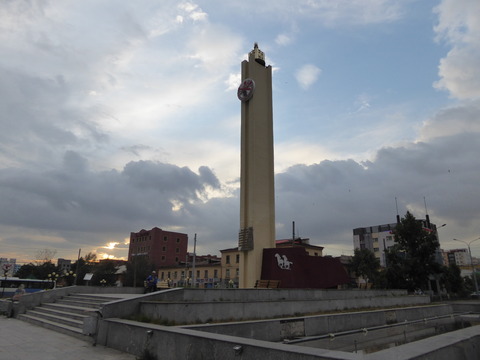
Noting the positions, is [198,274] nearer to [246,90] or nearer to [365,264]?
[365,264]

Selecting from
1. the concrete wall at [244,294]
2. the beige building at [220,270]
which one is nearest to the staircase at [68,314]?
the concrete wall at [244,294]

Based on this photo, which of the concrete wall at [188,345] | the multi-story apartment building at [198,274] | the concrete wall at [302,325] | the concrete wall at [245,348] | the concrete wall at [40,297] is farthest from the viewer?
the multi-story apartment building at [198,274]

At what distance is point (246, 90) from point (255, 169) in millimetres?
6577

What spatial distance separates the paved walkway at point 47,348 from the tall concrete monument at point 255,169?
14154 mm

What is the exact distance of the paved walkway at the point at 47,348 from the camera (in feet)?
26.4

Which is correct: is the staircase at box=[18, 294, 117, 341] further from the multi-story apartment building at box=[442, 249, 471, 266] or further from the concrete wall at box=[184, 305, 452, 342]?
the multi-story apartment building at box=[442, 249, 471, 266]

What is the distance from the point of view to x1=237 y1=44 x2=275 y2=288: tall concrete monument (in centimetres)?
2414

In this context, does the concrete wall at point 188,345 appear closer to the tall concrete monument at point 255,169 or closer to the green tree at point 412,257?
the tall concrete monument at point 255,169

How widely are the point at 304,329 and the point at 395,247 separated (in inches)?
1322

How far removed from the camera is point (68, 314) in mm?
13445

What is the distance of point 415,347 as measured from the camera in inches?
208

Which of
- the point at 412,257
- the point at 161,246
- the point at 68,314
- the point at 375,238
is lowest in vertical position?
the point at 68,314

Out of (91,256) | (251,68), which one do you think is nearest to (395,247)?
(251,68)

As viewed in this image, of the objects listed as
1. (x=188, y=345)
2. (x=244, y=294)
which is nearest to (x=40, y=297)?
(x=244, y=294)
